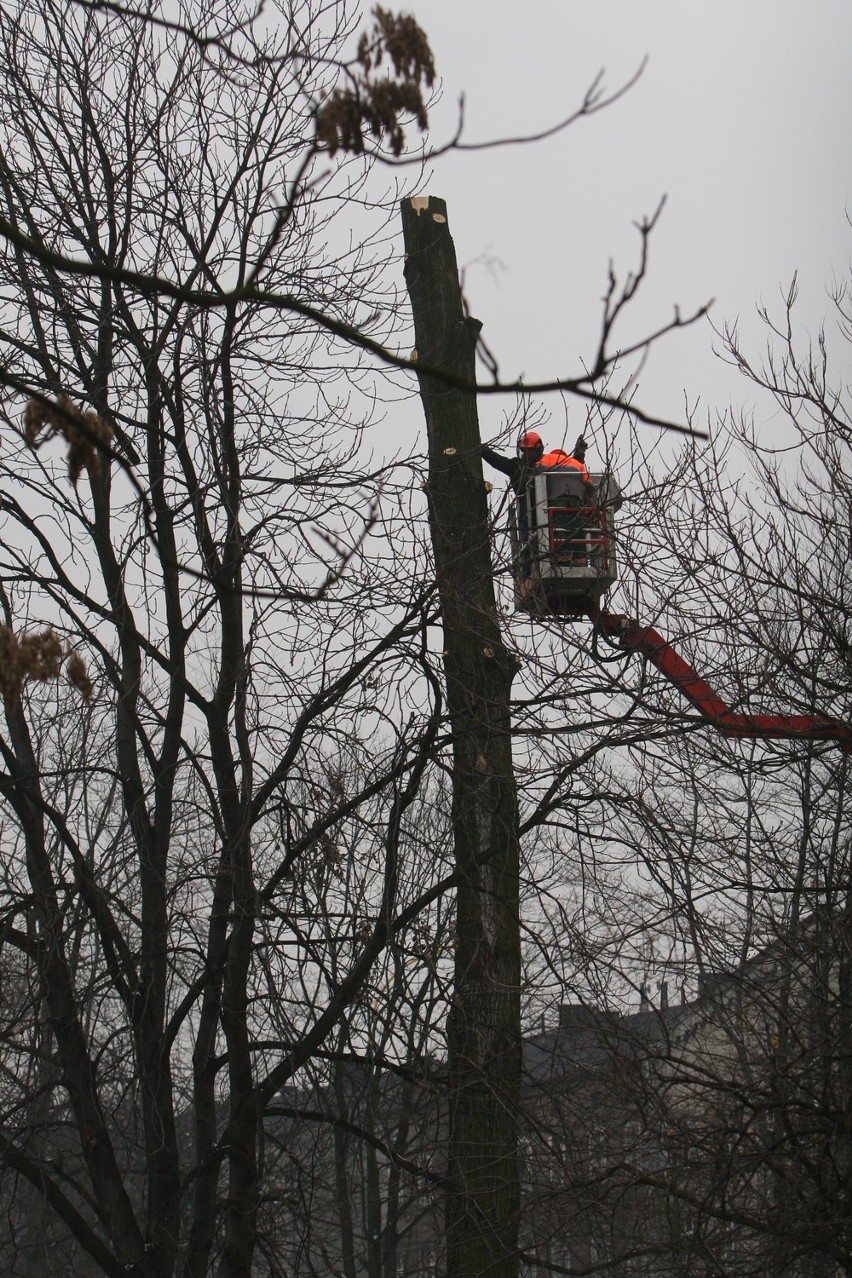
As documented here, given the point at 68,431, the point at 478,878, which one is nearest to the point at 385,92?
the point at 68,431

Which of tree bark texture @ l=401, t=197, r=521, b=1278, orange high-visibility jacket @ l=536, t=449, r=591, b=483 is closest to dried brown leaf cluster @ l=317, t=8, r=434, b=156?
tree bark texture @ l=401, t=197, r=521, b=1278

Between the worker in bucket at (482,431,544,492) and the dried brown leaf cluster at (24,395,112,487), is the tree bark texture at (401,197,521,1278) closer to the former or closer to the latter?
the worker in bucket at (482,431,544,492)

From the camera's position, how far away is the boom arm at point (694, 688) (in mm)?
6434

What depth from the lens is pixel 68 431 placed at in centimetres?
240

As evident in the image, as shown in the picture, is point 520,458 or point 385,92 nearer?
point 385,92

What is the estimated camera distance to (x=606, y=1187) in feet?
20.1

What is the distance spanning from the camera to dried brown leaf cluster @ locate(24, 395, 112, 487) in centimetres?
235

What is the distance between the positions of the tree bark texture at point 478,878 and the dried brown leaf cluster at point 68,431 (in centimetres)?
371

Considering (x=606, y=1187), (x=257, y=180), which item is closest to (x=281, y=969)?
(x=606, y=1187)

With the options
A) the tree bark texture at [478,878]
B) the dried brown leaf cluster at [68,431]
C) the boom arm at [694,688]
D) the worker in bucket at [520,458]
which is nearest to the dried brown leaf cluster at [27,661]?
the dried brown leaf cluster at [68,431]

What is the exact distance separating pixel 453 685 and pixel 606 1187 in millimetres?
2439

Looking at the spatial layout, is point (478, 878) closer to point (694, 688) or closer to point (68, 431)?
point (694, 688)

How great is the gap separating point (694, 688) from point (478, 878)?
151 centimetres

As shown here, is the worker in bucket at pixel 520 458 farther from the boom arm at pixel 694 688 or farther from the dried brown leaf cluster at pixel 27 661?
the dried brown leaf cluster at pixel 27 661
